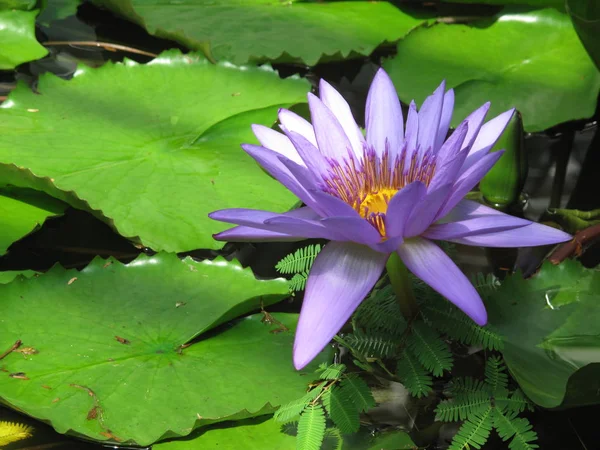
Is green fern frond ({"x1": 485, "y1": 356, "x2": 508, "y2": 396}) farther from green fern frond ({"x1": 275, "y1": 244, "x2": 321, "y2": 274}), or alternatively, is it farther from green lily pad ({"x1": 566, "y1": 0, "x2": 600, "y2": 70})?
green lily pad ({"x1": 566, "y1": 0, "x2": 600, "y2": 70})

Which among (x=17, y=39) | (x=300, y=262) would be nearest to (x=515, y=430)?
(x=300, y=262)

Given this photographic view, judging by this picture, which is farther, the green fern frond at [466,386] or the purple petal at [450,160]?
the green fern frond at [466,386]

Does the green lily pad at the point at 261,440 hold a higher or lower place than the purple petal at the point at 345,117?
lower

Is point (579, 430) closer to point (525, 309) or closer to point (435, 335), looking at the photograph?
point (525, 309)

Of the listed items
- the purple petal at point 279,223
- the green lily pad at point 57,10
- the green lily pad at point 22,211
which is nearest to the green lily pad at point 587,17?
the purple petal at point 279,223

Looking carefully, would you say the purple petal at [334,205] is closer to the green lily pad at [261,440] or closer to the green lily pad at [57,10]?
the green lily pad at [261,440]

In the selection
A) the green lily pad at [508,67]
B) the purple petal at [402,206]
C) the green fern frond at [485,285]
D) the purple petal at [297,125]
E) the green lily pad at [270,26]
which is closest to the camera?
the purple petal at [402,206]

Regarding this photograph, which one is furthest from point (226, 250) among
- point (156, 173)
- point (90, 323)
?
point (90, 323)
